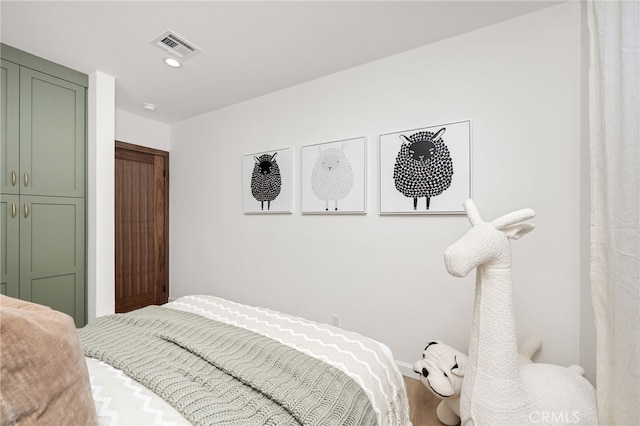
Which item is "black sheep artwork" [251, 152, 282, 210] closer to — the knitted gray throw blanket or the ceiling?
the ceiling

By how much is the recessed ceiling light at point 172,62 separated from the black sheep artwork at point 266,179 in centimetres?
102

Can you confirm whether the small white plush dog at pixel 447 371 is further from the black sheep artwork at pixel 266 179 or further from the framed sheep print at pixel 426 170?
the black sheep artwork at pixel 266 179

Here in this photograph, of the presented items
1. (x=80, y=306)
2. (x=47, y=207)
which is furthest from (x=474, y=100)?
(x=80, y=306)

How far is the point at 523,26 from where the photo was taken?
1867 millimetres

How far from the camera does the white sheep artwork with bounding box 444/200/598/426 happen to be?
1156 mm

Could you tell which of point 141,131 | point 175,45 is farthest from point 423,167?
point 141,131

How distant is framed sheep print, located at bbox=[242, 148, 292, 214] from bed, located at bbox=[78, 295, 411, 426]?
1.44 m

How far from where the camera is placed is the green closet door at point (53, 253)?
2297mm

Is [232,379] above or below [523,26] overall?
below

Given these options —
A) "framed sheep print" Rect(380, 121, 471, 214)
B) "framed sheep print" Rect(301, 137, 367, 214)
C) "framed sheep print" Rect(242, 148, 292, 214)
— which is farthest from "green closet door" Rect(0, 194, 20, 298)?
"framed sheep print" Rect(380, 121, 471, 214)

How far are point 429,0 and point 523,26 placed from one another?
0.63 m

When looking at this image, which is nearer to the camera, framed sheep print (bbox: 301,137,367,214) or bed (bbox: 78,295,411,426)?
bed (bbox: 78,295,411,426)

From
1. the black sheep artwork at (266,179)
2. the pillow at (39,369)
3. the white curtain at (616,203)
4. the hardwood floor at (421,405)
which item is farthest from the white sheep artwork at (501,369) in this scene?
the black sheep artwork at (266,179)

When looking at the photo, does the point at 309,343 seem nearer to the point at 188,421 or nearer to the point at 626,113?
the point at 188,421
